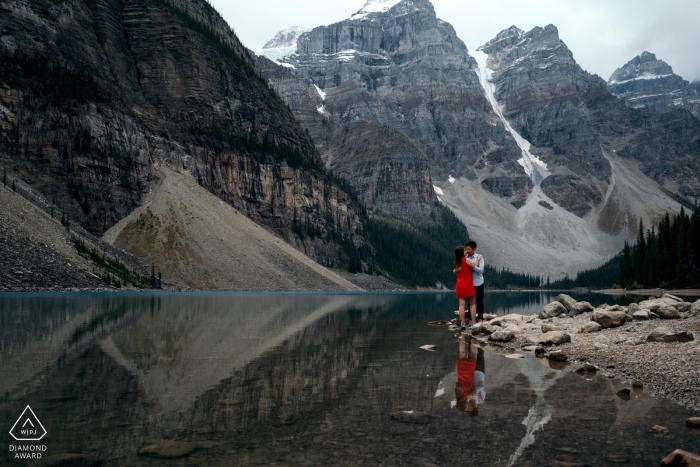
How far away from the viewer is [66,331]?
19.1 metres

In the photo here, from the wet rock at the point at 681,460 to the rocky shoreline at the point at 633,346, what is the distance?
3469mm

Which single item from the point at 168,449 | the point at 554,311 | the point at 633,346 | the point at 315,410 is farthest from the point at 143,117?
the point at 168,449

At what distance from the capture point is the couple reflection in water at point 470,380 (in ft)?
28.6

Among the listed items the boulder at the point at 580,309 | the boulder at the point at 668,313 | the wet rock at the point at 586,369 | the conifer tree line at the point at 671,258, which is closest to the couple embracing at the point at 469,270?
the wet rock at the point at 586,369

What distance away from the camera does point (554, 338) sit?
56.0ft

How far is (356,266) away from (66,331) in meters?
130

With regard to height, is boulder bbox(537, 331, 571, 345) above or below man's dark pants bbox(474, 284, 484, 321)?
below

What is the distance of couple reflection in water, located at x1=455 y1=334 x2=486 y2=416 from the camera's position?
8.72m

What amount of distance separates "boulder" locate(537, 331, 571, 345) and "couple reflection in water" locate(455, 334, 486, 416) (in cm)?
242

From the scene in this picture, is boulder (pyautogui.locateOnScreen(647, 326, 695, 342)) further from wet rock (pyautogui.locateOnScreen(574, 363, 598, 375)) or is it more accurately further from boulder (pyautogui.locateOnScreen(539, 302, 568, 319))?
boulder (pyautogui.locateOnScreen(539, 302, 568, 319))

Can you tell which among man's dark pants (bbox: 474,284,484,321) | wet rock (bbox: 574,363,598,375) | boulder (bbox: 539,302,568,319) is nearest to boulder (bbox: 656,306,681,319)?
boulder (bbox: 539,302,568,319)

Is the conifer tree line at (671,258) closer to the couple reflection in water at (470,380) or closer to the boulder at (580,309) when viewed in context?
the boulder at (580,309)

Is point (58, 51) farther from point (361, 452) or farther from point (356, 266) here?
point (361, 452)

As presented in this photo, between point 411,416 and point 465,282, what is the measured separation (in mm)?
12907
